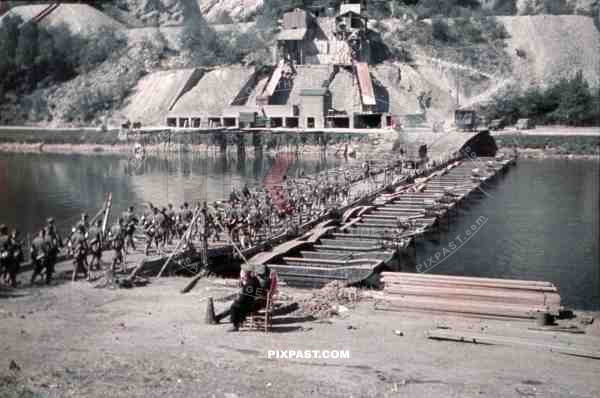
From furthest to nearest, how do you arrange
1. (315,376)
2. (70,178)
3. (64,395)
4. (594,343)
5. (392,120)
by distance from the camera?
(392,120) < (70,178) < (594,343) < (315,376) < (64,395)

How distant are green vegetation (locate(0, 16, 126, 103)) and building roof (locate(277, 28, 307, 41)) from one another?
3112 centimetres

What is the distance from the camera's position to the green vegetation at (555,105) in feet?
276

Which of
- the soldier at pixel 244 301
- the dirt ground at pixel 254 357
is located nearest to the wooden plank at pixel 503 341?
the dirt ground at pixel 254 357

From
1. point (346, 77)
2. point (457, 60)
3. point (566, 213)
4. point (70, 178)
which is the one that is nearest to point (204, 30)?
point (346, 77)

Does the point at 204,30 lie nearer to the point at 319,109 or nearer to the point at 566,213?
the point at 319,109

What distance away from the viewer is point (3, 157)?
82.2 meters

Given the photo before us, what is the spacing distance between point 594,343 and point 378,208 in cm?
2190

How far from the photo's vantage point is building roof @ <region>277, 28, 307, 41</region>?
3777 inches

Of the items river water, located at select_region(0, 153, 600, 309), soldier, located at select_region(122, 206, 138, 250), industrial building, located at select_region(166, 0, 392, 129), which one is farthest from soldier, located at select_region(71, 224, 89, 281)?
industrial building, located at select_region(166, 0, 392, 129)

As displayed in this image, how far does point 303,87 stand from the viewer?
90.9m

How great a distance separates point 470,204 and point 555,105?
48.3 m

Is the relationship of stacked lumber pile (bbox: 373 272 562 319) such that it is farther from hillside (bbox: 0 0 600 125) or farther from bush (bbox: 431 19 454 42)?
bush (bbox: 431 19 454 42)

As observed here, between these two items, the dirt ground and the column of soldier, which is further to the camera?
the column of soldier

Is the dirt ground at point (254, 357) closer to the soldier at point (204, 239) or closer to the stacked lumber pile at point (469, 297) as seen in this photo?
the stacked lumber pile at point (469, 297)
